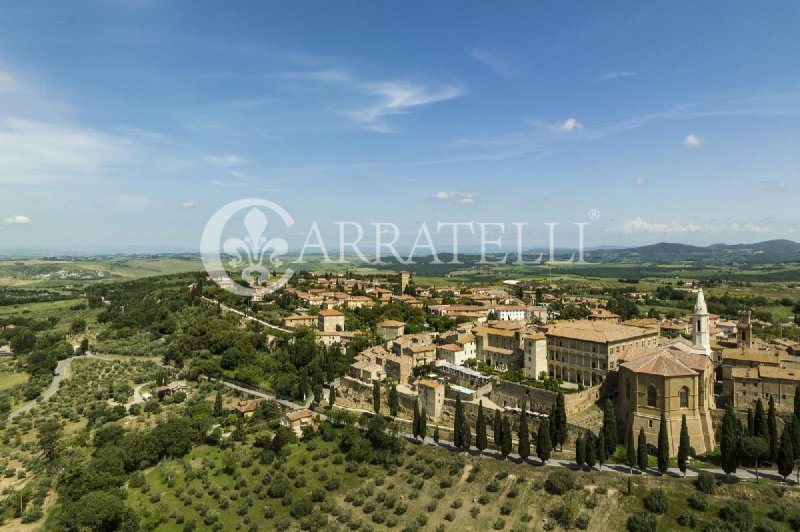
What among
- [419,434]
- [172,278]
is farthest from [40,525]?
[172,278]

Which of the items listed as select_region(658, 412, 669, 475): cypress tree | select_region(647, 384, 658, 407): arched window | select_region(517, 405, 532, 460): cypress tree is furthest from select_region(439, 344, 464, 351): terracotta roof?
select_region(658, 412, 669, 475): cypress tree

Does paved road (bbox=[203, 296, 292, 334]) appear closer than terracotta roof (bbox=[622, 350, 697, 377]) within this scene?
No

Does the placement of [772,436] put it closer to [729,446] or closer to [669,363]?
[729,446]

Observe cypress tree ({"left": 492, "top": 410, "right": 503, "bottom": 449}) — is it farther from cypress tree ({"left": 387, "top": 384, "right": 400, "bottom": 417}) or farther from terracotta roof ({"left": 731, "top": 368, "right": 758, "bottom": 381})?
terracotta roof ({"left": 731, "top": 368, "right": 758, "bottom": 381})

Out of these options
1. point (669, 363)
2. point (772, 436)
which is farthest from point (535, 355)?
point (772, 436)

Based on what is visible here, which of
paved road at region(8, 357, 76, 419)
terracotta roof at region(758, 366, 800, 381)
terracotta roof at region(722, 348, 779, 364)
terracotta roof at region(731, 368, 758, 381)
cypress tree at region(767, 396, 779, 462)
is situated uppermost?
terracotta roof at region(722, 348, 779, 364)

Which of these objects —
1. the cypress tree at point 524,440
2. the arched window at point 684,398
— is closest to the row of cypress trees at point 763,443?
the arched window at point 684,398

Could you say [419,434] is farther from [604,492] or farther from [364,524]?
[604,492]
